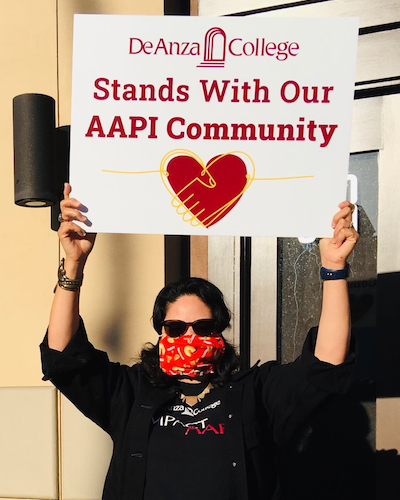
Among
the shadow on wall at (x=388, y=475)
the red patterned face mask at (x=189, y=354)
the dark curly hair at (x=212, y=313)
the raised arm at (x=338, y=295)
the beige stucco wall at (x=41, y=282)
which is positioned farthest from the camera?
the beige stucco wall at (x=41, y=282)

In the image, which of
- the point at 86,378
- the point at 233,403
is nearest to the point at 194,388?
the point at 233,403

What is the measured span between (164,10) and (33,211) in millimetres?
1312

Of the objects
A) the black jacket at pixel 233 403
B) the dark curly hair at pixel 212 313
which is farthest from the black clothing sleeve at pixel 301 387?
the dark curly hair at pixel 212 313

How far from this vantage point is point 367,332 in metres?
3.04

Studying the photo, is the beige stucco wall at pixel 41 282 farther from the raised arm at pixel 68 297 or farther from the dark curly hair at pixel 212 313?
the raised arm at pixel 68 297

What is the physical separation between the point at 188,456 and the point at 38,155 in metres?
1.39

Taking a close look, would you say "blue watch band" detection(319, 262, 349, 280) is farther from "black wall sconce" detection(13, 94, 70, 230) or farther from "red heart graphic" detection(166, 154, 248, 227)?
"black wall sconce" detection(13, 94, 70, 230)

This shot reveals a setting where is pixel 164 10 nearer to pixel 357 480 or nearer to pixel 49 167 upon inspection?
pixel 49 167

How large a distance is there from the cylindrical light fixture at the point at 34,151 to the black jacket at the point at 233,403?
2.38 ft

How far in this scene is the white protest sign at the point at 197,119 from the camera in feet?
6.07

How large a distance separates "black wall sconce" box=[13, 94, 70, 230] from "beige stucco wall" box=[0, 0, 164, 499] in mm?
717

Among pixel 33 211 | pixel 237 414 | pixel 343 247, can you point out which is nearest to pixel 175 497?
pixel 237 414

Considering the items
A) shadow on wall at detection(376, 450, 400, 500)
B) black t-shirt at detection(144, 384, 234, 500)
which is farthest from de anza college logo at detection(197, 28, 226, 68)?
shadow on wall at detection(376, 450, 400, 500)

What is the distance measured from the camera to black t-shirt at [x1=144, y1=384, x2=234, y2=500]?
183cm
